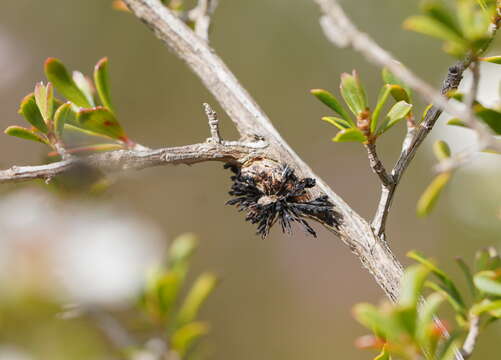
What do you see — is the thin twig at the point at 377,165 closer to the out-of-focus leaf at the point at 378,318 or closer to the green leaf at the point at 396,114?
the green leaf at the point at 396,114

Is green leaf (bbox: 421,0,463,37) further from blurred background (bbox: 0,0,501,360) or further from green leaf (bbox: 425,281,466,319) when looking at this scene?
blurred background (bbox: 0,0,501,360)

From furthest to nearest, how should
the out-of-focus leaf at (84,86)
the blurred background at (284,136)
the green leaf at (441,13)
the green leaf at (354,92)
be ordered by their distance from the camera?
the blurred background at (284,136) → the out-of-focus leaf at (84,86) → the green leaf at (354,92) → the green leaf at (441,13)

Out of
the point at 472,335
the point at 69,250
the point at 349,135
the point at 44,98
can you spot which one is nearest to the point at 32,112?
the point at 44,98

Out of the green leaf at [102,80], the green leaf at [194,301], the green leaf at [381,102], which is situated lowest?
the green leaf at [194,301]

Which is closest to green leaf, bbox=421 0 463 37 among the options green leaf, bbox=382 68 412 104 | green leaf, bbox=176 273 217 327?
green leaf, bbox=382 68 412 104

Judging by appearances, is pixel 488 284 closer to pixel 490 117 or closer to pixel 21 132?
pixel 490 117

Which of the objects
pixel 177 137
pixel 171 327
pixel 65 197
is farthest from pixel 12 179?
pixel 177 137

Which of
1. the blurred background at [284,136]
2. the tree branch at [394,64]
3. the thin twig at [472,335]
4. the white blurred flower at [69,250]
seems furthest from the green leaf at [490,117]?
the blurred background at [284,136]
